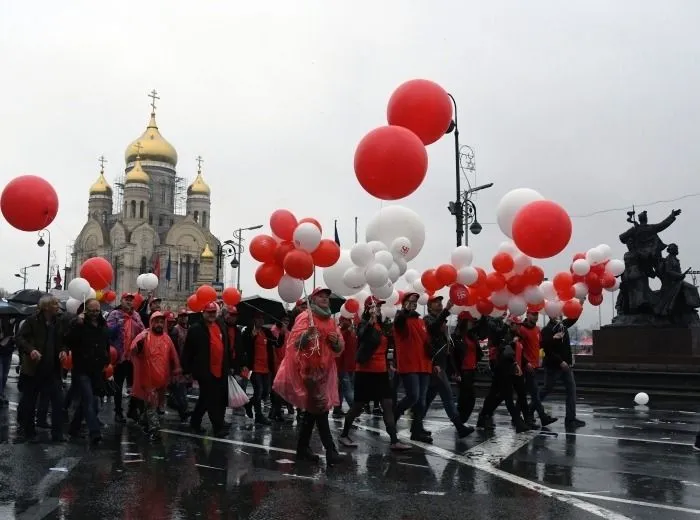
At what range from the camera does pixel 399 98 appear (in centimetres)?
983

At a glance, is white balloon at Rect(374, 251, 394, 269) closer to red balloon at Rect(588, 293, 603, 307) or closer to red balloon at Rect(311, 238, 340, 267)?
red balloon at Rect(311, 238, 340, 267)

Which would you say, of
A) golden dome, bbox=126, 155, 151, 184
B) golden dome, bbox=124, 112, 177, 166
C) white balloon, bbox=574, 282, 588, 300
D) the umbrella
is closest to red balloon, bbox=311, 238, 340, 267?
the umbrella

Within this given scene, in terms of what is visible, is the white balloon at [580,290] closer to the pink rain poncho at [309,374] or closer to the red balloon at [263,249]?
the red balloon at [263,249]

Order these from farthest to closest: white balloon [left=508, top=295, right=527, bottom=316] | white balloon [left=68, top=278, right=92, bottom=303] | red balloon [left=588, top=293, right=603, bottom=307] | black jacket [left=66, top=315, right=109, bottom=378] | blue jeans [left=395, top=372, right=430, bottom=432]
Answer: red balloon [left=588, top=293, right=603, bottom=307], white balloon [left=68, top=278, right=92, bottom=303], white balloon [left=508, top=295, right=527, bottom=316], black jacket [left=66, top=315, right=109, bottom=378], blue jeans [left=395, top=372, right=430, bottom=432]

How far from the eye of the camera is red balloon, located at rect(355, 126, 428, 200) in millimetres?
8445

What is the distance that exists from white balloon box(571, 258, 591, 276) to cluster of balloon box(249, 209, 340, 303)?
14.0ft

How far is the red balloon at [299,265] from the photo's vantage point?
30.7ft

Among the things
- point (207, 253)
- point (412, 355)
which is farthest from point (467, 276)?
point (207, 253)

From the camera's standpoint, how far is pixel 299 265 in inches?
369

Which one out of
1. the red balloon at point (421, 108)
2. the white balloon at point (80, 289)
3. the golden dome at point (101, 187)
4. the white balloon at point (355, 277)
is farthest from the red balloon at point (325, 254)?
the golden dome at point (101, 187)

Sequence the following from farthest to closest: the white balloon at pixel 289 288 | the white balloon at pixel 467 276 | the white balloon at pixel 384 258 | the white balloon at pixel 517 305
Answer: the white balloon at pixel 517 305 < the white balloon at pixel 467 276 < the white balloon at pixel 289 288 < the white balloon at pixel 384 258

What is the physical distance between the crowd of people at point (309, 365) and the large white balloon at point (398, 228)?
121cm

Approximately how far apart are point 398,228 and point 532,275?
2.27 m

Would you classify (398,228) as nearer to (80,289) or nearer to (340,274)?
(340,274)
